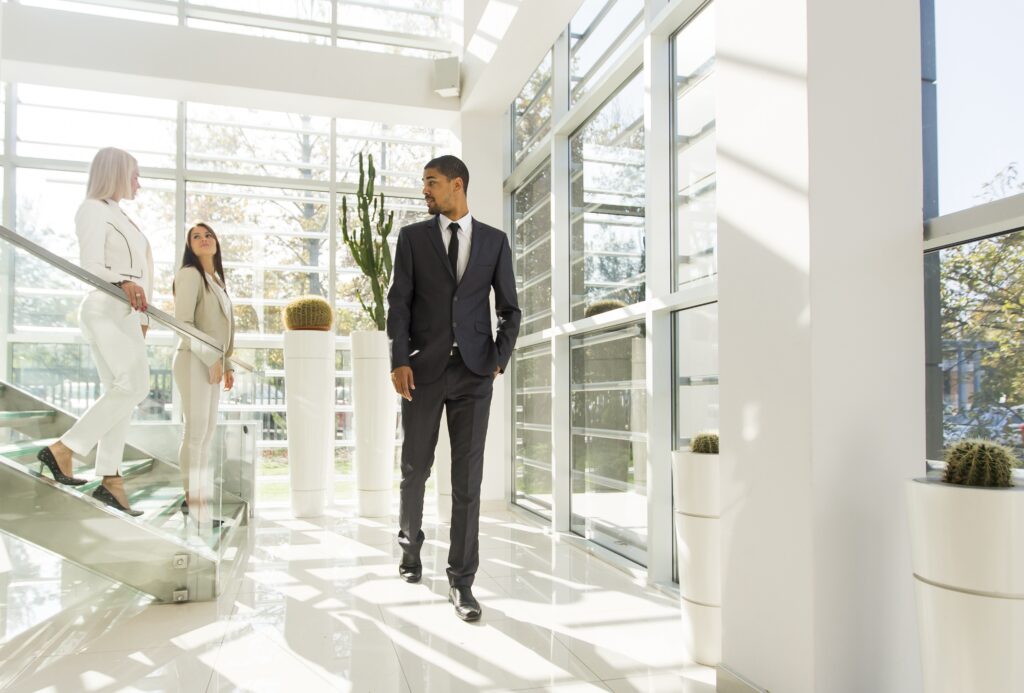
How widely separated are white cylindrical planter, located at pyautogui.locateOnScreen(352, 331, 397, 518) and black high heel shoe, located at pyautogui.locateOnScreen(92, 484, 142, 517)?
Result: 220 centimetres

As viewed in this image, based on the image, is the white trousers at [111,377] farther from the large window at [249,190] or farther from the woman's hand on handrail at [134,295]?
the large window at [249,190]

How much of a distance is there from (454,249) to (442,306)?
0.24m

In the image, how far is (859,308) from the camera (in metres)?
1.75

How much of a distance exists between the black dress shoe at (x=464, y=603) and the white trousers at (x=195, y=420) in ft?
3.74

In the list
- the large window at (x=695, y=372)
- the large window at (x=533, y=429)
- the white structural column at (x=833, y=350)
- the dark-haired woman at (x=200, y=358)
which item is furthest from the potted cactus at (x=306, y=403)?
the white structural column at (x=833, y=350)

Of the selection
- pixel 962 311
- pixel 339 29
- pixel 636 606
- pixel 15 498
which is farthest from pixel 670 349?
pixel 339 29

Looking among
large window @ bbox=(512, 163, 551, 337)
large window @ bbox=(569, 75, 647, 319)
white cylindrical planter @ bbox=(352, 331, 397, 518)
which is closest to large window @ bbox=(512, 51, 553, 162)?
large window @ bbox=(512, 163, 551, 337)

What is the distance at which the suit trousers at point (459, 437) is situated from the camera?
2727 millimetres

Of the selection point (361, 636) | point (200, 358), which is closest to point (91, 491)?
point (200, 358)

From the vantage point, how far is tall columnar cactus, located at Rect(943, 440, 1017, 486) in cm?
139

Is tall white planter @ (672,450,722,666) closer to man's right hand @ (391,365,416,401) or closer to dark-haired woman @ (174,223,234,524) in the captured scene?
man's right hand @ (391,365,416,401)

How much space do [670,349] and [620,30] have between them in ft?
5.66

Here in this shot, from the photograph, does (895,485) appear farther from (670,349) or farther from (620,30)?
(620,30)

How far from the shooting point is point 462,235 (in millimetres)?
2857
